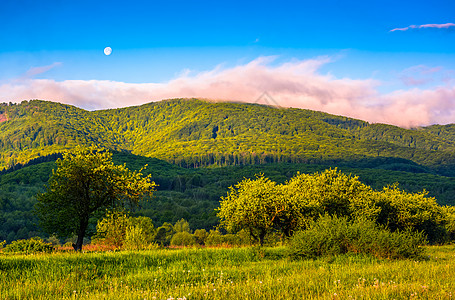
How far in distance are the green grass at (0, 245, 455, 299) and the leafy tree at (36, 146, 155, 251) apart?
1467 centimetres

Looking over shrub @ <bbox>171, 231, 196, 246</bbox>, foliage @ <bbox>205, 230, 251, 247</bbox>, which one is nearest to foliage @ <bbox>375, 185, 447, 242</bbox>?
foliage @ <bbox>205, 230, 251, 247</bbox>

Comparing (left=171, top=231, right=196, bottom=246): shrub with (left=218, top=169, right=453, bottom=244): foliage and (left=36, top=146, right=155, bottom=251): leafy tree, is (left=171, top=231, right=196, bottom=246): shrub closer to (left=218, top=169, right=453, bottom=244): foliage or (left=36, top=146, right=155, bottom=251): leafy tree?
(left=218, top=169, right=453, bottom=244): foliage

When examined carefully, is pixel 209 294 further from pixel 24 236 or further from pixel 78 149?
pixel 24 236

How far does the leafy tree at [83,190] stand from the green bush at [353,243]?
16.1 metres

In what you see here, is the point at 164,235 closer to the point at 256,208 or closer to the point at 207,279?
the point at 256,208

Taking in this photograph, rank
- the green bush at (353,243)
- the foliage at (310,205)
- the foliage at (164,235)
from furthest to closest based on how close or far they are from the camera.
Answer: the foliage at (164,235) → the foliage at (310,205) → the green bush at (353,243)

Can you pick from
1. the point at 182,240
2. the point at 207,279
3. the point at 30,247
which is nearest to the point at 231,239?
the point at 182,240

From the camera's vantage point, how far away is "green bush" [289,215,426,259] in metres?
16.6

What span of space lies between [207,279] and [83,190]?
22.2 meters

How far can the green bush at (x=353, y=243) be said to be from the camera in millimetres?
16594

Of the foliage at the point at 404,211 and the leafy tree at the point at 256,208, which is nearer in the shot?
the leafy tree at the point at 256,208

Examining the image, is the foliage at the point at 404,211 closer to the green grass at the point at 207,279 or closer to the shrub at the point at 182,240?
the green grass at the point at 207,279

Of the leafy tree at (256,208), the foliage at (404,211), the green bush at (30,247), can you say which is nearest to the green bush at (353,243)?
the leafy tree at (256,208)

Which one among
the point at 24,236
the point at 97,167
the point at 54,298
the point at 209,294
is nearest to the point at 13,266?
the point at 54,298
